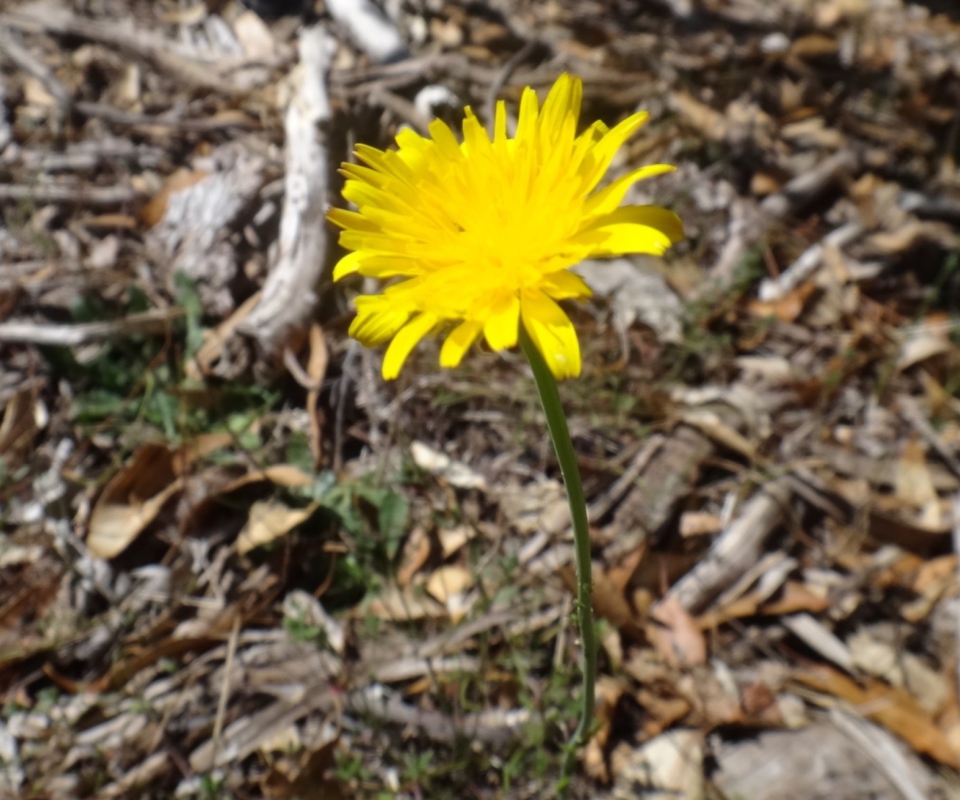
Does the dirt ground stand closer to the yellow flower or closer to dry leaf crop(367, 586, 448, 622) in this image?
dry leaf crop(367, 586, 448, 622)

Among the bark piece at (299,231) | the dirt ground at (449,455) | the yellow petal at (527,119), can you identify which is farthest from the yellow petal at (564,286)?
the bark piece at (299,231)

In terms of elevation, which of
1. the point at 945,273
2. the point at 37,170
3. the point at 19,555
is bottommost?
the point at 19,555

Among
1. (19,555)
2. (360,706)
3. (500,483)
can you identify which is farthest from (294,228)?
(360,706)

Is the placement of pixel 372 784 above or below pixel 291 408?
below

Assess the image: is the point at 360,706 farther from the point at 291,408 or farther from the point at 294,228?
the point at 294,228

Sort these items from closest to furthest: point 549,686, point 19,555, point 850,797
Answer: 1. point 850,797
2. point 549,686
3. point 19,555

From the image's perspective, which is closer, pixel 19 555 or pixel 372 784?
pixel 372 784

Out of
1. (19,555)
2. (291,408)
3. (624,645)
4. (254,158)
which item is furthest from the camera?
(254,158)

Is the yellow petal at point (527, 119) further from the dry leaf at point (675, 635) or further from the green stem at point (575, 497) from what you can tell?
the dry leaf at point (675, 635)
